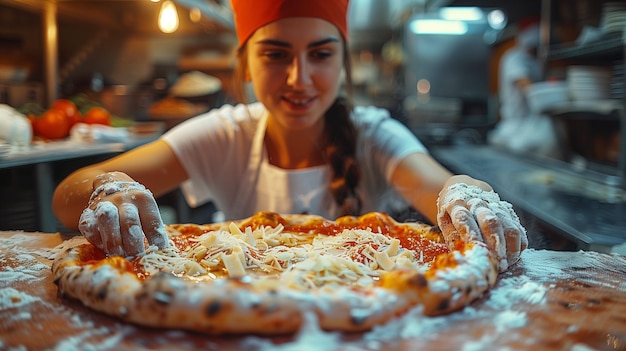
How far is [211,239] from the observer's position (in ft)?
3.31

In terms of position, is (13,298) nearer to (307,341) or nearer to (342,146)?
(307,341)

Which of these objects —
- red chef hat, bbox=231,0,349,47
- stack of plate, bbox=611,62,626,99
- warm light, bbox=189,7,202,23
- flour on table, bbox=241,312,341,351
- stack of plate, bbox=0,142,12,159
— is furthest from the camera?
warm light, bbox=189,7,202,23

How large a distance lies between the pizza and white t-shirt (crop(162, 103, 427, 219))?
43 cm

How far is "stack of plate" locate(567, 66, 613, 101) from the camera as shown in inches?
97.4

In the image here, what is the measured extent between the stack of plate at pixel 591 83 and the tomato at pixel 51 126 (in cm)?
227

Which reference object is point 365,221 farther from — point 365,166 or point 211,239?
point 365,166

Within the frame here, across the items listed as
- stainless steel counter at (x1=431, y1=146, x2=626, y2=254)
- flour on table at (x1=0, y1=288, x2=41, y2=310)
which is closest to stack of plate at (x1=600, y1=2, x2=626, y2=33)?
stainless steel counter at (x1=431, y1=146, x2=626, y2=254)

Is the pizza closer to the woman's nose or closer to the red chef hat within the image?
the woman's nose

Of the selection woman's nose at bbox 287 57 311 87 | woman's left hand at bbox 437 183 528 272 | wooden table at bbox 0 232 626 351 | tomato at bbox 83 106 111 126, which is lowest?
wooden table at bbox 0 232 626 351

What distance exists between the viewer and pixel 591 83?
8.24 ft

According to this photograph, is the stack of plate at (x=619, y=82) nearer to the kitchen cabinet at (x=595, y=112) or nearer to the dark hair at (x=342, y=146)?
the kitchen cabinet at (x=595, y=112)

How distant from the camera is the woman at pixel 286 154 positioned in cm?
127

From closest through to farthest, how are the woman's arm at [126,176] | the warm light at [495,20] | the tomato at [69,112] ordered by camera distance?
the woman's arm at [126,176], the tomato at [69,112], the warm light at [495,20]

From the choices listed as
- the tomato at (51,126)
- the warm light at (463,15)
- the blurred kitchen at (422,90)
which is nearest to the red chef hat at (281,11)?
the blurred kitchen at (422,90)
